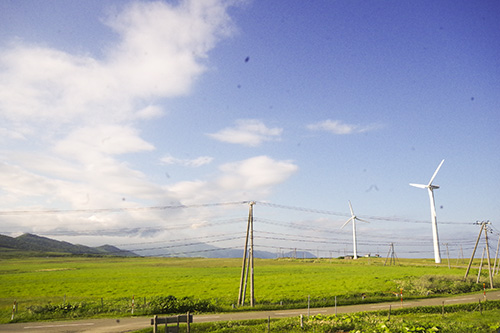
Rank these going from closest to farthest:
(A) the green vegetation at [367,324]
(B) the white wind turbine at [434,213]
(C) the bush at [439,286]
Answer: (A) the green vegetation at [367,324] → (C) the bush at [439,286] → (B) the white wind turbine at [434,213]

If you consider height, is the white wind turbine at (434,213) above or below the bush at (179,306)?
above

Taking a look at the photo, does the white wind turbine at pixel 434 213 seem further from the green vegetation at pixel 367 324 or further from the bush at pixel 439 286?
the green vegetation at pixel 367 324

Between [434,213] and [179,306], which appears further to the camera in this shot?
[434,213]

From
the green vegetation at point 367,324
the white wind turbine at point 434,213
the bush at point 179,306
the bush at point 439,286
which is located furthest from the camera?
the white wind turbine at point 434,213

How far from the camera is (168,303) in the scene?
3584 cm

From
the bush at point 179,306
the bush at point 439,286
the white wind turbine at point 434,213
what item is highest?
the white wind turbine at point 434,213

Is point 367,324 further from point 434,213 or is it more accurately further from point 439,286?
point 434,213

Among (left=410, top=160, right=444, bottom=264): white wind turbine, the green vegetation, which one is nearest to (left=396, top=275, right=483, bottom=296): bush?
the green vegetation

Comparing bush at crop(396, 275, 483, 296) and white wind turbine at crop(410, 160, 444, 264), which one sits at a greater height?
white wind turbine at crop(410, 160, 444, 264)

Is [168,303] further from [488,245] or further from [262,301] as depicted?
[488,245]

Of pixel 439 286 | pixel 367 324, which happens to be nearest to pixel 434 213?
pixel 439 286

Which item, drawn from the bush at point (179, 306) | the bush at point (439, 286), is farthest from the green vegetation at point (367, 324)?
the bush at point (439, 286)

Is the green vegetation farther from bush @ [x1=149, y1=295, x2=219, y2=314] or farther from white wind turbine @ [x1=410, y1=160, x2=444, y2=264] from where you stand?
white wind turbine @ [x1=410, y1=160, x2=444, y2=264]

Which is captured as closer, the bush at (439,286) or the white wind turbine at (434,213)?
the bush at (439,286)
